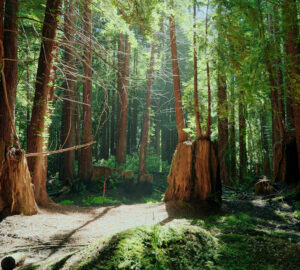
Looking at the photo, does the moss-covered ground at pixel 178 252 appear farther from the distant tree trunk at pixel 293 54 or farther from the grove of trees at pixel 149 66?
the distant tree trunk at pixel 293 54

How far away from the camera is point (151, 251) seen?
213 centimetres

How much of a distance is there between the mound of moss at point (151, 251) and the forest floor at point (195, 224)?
0.81 feet

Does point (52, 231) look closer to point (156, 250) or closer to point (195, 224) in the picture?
point (195, 224)

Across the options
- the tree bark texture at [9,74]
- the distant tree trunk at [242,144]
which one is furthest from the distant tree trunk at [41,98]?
the distant tree trunk at [242,144]

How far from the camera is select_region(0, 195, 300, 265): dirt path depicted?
3.96m

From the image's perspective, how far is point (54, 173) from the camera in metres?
19.6

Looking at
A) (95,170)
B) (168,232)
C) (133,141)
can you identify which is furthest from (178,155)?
(133,141)

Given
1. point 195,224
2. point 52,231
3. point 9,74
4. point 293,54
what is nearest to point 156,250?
point 195,224

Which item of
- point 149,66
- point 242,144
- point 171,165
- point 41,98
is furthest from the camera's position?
point 242,144

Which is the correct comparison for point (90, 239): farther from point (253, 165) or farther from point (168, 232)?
point (253, 165)

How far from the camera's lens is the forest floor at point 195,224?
9.03 ft

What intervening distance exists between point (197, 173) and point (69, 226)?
381 cm

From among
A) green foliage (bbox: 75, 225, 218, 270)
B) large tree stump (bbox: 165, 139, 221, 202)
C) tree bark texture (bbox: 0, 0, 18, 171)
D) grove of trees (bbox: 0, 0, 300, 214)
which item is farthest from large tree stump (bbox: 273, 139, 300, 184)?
tree bark texture (bbox: 0, 0, 18, 171)

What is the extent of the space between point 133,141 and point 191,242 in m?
24.9
